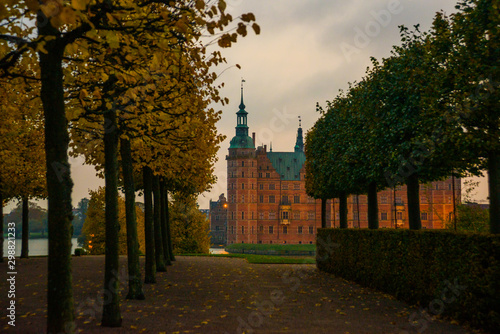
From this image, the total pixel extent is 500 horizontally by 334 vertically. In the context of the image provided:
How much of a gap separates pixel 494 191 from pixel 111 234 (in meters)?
11.6

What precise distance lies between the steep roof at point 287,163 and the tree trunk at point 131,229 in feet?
341

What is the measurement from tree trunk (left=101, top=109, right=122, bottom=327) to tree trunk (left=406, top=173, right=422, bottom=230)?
13.5m

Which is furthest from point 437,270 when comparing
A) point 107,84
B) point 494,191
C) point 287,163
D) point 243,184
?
point 287,163

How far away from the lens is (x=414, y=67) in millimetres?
19922

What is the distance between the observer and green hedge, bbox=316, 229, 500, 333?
10734 millimetres

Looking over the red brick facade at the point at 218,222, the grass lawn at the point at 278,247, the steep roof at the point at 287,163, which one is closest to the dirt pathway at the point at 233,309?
the grass lawn at the point at 278,247

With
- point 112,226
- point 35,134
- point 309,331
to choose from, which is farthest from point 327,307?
point 35,134

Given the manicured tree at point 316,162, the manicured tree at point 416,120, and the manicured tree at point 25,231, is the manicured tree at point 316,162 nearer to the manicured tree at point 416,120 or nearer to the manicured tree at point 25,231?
the manicured tree at point 416,120

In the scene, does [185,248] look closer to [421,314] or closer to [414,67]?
[414,67]

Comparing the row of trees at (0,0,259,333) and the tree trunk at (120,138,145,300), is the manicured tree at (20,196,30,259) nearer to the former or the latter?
the row of trees at (0,0,259,333)

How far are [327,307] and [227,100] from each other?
22.9 ft

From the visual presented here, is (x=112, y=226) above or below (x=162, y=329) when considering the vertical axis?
above

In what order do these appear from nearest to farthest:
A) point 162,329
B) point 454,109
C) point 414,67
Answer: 1. point 162,329
2. point 454,109
3. point 414,67

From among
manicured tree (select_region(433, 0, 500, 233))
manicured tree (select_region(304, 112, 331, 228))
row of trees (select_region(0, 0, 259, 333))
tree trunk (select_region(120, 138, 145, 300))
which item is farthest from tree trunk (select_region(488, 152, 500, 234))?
manicured tree (select_region(304, 112, 331, 228))
